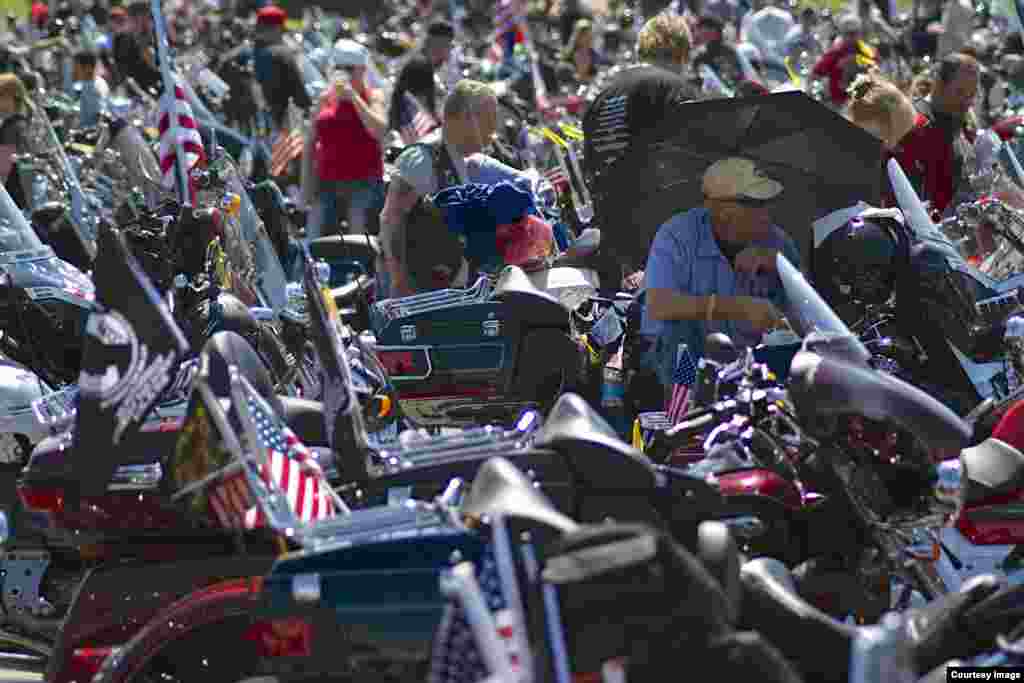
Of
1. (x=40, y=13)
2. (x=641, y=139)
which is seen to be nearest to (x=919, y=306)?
(x=641, y=139)

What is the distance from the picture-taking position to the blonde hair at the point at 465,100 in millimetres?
9219

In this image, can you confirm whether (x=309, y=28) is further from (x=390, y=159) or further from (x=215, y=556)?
(x=215, y=556)

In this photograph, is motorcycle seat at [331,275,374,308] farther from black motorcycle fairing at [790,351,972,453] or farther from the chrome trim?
black motorcycle fairing at [790,351,972,453]

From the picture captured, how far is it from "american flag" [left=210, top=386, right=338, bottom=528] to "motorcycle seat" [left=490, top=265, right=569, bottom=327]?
2366 mm

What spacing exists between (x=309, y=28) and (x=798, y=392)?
25060mm

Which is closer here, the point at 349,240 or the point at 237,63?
the point at 349,240

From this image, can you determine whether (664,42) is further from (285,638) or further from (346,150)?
(285,638)

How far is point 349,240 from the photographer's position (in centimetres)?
1058

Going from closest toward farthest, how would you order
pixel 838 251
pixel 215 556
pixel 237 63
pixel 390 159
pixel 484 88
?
pixel 215 556 → pixel 838 251 → pixel 484 88 → pixel 390 159 → pixel 237 63

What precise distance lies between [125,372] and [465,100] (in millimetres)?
4608

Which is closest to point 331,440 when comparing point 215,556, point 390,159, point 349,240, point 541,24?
point 215,556

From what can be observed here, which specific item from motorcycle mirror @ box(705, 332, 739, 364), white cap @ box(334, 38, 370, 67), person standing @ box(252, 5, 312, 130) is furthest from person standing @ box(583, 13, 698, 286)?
person standing @ box(252, 5, 312, 130)

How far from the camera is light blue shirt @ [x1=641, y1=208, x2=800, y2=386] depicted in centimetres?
691

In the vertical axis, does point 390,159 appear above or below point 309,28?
above
